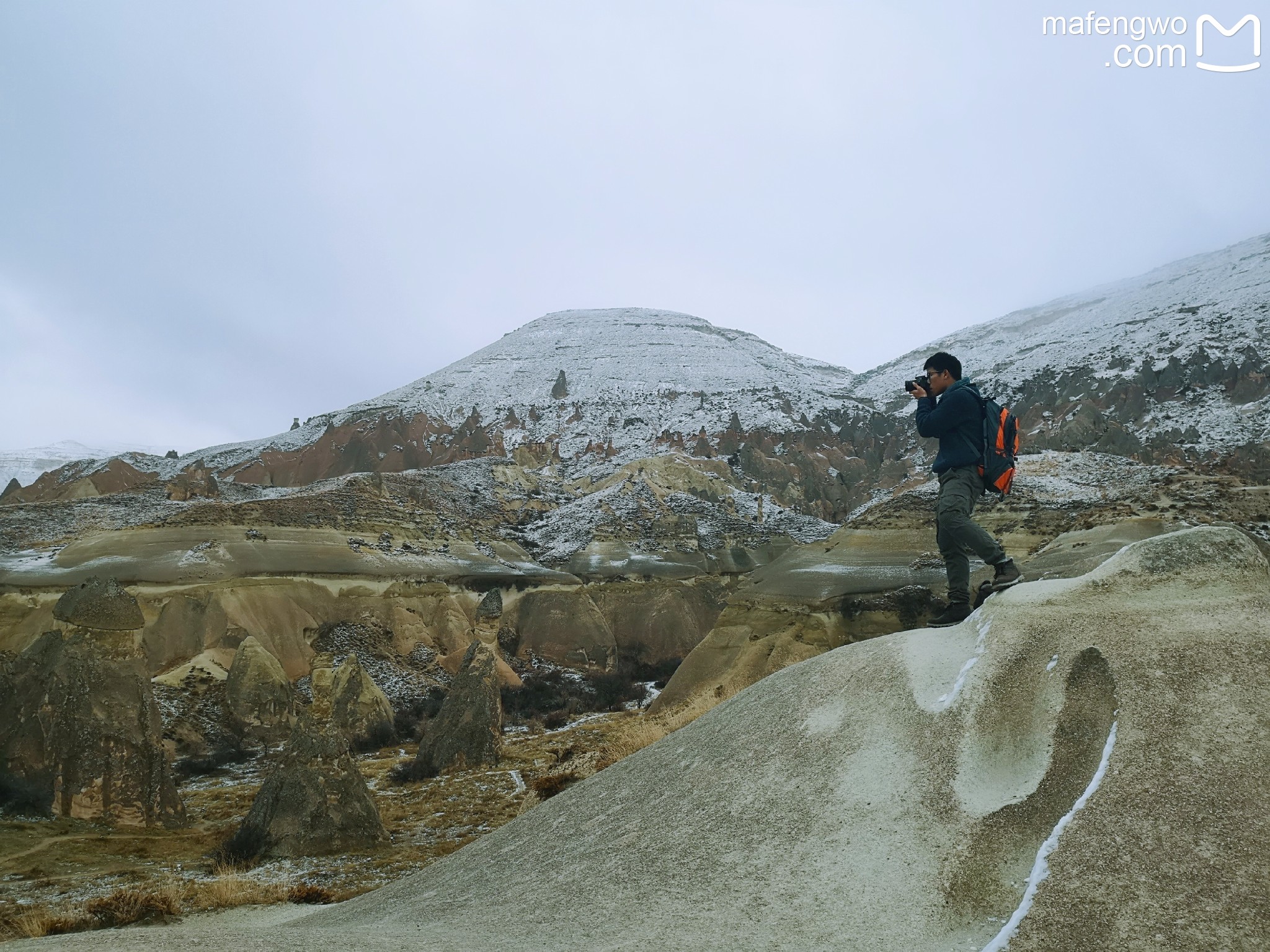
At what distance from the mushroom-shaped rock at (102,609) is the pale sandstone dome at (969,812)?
41.3ft

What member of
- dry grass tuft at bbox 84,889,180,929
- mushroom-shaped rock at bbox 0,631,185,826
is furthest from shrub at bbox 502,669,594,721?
dry grass tuft at bbox 84,889,180,929

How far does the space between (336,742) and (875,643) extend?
10.5 metres

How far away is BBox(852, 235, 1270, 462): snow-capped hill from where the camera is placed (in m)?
54.2

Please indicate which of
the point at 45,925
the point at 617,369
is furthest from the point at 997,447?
the point at 617,369

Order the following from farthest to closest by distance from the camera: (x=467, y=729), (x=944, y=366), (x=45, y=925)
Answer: (x=467, y=729) → (x=944, y=366) → (x=45, y=925)

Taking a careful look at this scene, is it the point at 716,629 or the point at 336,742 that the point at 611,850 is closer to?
the point at 336,742

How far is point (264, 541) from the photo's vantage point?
3206 centimetres

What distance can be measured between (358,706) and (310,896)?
49.1ft

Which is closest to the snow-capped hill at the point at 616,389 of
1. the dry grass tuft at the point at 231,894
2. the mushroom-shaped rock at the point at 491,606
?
the mushroom-shaped rock at the point at 491,606

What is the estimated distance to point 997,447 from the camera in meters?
6.90

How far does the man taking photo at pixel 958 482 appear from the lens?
21.9 ft

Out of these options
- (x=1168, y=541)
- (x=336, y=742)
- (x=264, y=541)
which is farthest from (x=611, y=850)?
(x=264, y=541)

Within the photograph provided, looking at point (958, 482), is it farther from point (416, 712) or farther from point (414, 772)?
point (416, 712)

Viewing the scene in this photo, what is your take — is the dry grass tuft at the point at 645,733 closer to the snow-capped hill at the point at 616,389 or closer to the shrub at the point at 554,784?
the shrub at the point at 554,784
